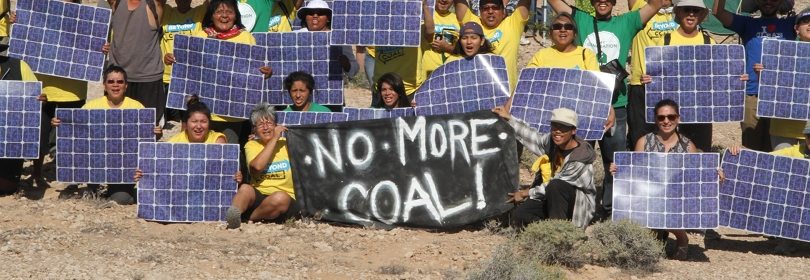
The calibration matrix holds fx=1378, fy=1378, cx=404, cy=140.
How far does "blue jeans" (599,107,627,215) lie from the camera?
1220 cm

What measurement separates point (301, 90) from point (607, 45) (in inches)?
108

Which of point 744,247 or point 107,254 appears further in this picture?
point 744,247

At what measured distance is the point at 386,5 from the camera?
12.3 m

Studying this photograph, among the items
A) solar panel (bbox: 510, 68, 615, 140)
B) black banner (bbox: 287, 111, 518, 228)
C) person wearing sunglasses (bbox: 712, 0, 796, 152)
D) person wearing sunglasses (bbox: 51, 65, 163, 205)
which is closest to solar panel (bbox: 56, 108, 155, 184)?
person wearing sunglasses (bbox: 51, 65, 163, 205)

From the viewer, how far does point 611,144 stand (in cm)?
1222

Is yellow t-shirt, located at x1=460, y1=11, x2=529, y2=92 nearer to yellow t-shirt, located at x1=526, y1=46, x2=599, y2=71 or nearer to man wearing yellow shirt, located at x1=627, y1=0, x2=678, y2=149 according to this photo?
yellow t-shirt, located at x1=526, y1=46, x2=599, y2=71

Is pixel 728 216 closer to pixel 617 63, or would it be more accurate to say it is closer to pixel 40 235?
pixel 617 63

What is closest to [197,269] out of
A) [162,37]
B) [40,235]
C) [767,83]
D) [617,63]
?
[40,235]

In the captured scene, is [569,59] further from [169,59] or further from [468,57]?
[169,59]

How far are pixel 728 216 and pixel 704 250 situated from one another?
0.50 m

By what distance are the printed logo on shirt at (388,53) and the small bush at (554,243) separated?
8.85 ft

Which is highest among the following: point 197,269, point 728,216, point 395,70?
point 395,70

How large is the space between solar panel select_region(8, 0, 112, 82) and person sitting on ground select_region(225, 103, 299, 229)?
75.4 inches

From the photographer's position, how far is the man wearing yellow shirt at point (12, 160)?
12.4 m
